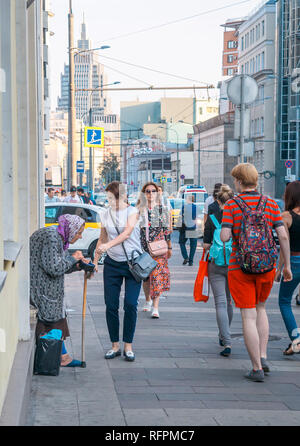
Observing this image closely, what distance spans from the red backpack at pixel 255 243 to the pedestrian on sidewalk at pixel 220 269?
122 centimetres

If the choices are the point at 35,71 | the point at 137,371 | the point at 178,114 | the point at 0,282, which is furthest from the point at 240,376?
the point at 178,114

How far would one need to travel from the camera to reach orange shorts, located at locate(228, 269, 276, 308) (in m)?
6.55

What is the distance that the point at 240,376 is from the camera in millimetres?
6688

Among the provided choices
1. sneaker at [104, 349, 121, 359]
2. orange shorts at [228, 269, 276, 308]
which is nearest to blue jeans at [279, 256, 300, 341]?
orange shorts at [228, 269, 276, 308]

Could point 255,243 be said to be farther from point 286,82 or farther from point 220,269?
point 286,82

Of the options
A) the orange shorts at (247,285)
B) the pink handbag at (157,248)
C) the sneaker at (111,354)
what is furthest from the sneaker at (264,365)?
the pink handbag at (157,248)

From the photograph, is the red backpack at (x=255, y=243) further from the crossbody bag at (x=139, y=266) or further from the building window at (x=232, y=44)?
the building window at (x=232, y=44)

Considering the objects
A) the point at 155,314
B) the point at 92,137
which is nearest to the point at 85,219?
the point at 155,314

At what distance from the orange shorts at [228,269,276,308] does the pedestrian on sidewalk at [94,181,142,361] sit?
1123mm

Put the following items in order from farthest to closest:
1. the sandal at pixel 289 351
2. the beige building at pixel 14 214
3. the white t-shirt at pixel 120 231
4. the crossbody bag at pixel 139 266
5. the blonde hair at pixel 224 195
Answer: the blonde hair at pixel 224 195 < the sandal at pixel 289 351 < the white t-shirt at pixel 120 231 < the crossbody bag at pixel 139 266 < the beige building at pixel 14 214

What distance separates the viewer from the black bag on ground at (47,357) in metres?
6.51

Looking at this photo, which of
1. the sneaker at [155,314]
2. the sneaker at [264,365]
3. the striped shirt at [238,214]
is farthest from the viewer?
the sneaker at [155,314]

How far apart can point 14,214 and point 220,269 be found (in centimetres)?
259

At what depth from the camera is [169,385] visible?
20.6ft
